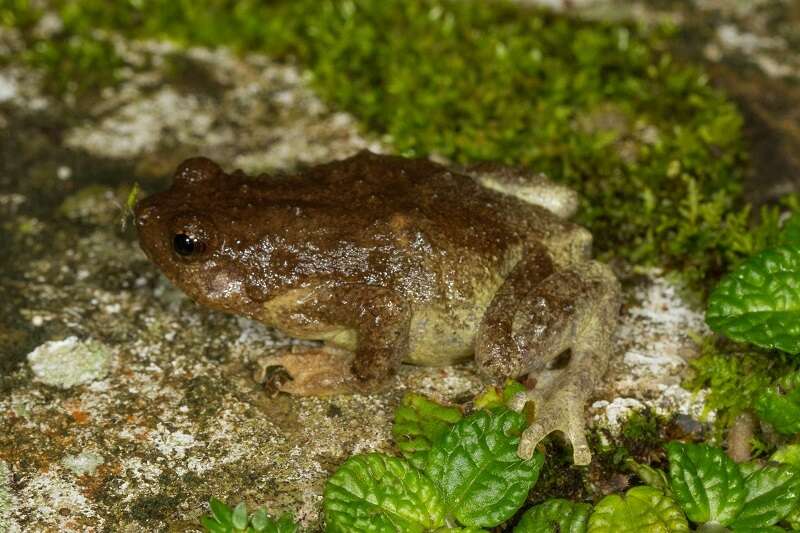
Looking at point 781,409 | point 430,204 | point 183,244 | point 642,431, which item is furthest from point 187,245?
point 781,409

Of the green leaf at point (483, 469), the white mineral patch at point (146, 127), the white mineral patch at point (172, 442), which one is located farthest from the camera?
the white mineral patch at point (146, 127)

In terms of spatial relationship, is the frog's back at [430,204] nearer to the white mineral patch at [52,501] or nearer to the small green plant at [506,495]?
the small green plant at [506,495]

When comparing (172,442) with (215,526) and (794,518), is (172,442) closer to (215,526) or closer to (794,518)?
(215,526)

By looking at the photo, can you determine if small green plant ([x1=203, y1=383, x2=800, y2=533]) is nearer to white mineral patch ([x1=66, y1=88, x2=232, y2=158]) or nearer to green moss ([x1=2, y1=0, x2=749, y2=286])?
green moss ([x1=2, y1=0, x2=749, y2=286])

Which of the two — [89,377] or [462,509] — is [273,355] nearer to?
[89,377]

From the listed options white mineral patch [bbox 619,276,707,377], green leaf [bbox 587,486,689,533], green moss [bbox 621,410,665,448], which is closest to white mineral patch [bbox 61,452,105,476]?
green leaf [bbox 587,486,689,533]

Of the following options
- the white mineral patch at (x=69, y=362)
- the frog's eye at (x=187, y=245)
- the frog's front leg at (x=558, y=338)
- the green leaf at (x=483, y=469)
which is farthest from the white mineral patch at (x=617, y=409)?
the white mineral patch at (x=69, y=362)
